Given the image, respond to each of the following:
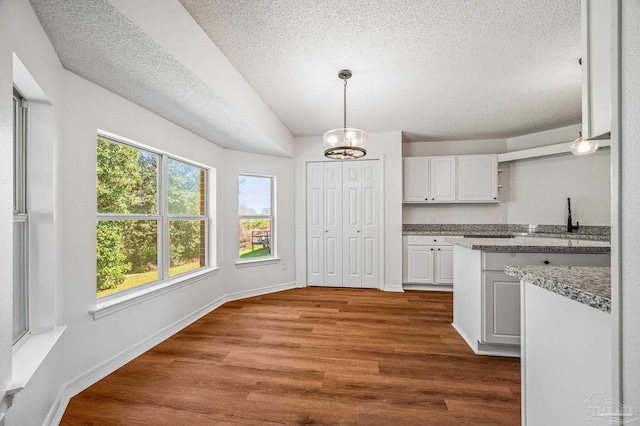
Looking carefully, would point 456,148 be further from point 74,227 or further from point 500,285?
point 74,227

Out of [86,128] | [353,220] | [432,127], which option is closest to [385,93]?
[432,127]

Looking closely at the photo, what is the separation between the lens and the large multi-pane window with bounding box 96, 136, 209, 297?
7.63 ft

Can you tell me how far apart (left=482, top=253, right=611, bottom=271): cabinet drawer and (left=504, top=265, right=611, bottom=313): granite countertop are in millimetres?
1209

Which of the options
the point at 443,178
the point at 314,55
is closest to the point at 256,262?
the point at 314,55

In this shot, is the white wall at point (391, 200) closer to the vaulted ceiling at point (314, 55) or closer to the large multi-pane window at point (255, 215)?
the vaulted ceiling at point (314, 55)

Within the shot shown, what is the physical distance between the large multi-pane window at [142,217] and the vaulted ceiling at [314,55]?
0.52 m

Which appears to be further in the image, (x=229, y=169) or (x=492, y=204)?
(x=492, y=204)

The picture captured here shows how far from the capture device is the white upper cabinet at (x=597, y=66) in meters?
0.74

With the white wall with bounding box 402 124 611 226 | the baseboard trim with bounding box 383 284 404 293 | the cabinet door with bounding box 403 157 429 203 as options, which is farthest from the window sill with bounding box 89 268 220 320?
the white wall with bounding box 402 124 611 226

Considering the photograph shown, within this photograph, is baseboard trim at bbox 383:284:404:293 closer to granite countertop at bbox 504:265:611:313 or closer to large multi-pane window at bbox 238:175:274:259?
large multi-pane window at bbox 238:175:274:259

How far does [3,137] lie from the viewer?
1.12 m

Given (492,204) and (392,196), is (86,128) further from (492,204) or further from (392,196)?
(492,204)

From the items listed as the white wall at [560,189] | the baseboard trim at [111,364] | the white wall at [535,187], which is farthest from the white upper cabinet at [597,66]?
the white wall at [560,189]

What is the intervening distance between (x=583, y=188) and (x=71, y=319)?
630 centimetres
